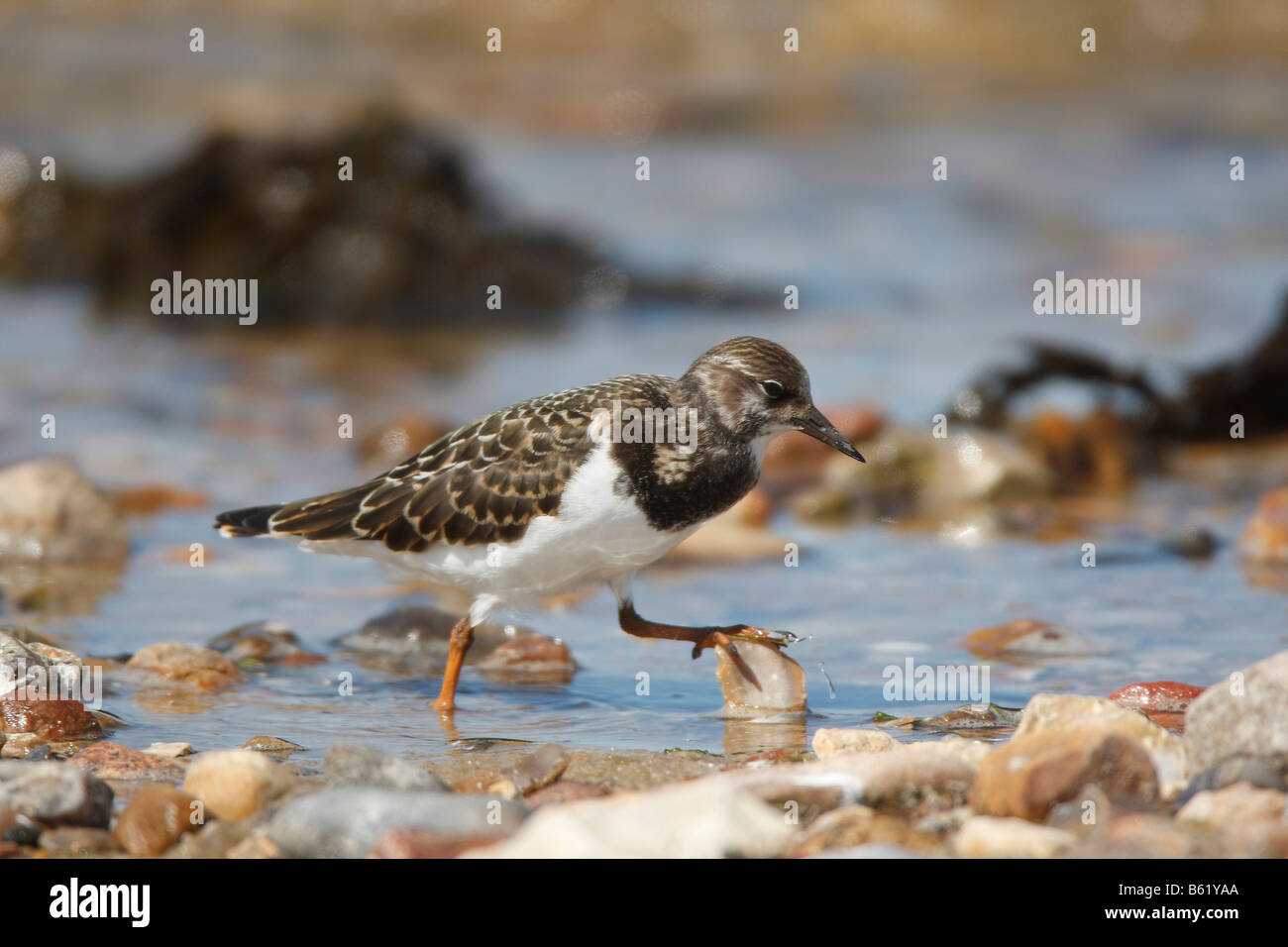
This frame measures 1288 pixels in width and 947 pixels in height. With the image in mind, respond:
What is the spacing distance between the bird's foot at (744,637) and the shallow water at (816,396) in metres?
0.27

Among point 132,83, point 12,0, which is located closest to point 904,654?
point 132,83

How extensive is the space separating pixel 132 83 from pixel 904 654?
71.9 ft

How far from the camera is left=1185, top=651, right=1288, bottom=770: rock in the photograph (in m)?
4.07

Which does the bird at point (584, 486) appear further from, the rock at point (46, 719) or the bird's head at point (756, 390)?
the rock at point (46, 719)

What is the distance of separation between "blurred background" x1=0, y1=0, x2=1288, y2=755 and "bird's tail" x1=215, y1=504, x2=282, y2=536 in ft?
2.02

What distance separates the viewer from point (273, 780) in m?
4.25

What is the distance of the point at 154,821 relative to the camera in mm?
3971

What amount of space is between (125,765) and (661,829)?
1.98 meters

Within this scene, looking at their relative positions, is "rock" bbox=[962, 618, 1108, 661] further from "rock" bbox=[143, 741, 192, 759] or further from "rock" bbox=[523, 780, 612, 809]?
"rock" bbox=[143, 741, 192, 759]

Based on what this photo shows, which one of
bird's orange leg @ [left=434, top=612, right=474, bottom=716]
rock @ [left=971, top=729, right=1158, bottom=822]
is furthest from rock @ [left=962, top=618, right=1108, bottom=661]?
bird's orange leg @ [left=434, top=612, right=474, bottom=716]

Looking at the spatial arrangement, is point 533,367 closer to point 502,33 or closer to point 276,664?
point 276,664

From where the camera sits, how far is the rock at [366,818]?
3.78 meters

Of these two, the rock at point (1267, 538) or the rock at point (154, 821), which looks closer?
the rock at point (154, 821)

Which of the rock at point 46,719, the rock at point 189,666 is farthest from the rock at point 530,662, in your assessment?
the rock at point 46,719
